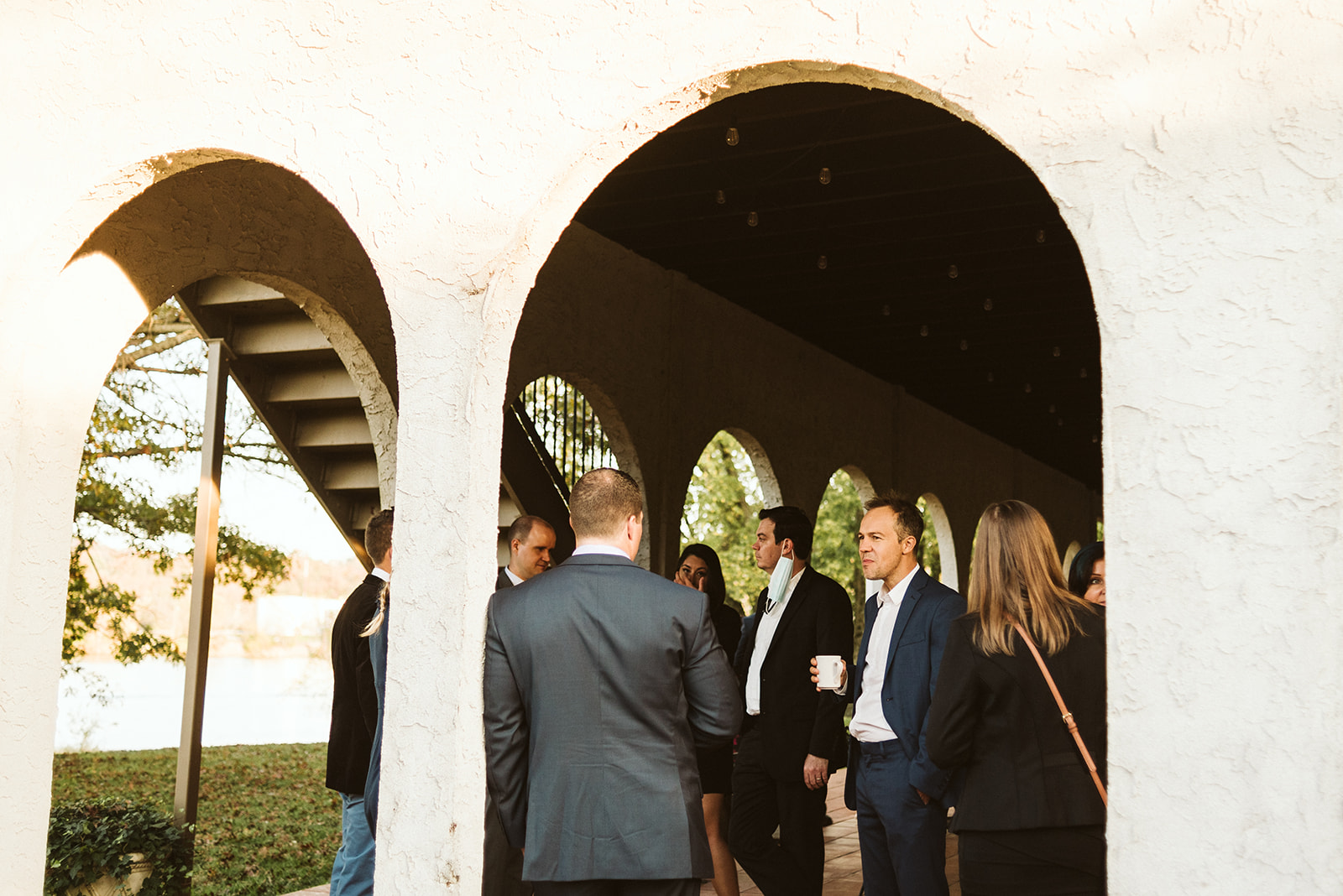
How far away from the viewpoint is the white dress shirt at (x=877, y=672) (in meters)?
4.33

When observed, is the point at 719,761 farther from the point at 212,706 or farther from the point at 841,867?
the point at 212,706

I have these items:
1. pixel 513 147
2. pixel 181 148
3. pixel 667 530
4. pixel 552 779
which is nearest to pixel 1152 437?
pixel 552 779

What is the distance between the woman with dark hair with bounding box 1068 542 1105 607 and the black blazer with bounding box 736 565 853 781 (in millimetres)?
993

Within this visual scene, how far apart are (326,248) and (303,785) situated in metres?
10.4

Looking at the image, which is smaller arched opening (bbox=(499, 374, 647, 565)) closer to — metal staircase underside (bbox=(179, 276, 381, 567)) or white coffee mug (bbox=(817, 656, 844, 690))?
metal staircase underside (bbox=(179, 276, 381, 567))

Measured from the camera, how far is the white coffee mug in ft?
15.6

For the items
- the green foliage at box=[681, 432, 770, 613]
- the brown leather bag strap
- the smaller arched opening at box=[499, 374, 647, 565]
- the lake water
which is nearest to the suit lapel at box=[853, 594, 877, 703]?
the brown leather bag strap

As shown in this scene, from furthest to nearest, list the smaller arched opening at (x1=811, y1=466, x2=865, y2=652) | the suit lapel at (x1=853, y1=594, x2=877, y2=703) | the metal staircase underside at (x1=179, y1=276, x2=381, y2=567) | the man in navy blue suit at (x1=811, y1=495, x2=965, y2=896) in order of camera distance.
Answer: the smaller arched opening at (x1=811, y1=466, x2=865, y2=652) < the metal staircase underside at (x1=179, y1=276, x2=381, y2=567) < the suit lapel at (x1=853, y1=594, x2=877, y2=703) < the man in navy blue suit at (x1=811, y1=495, x2=965, y2=896)

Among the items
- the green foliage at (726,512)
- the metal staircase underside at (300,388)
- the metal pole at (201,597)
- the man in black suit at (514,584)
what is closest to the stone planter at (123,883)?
the metal pole at (201,597)

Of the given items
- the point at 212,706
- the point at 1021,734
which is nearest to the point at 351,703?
the point at 1021,734

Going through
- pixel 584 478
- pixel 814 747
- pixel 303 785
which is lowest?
pixel 303 785

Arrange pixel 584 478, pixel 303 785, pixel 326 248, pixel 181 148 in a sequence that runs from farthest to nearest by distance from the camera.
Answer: pixel 303 785 → pixel 326 248 → pixel 181 148 → pixel 584 478

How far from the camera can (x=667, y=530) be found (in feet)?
29.1

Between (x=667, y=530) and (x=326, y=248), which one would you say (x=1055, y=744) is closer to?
(x=326, y=248)
